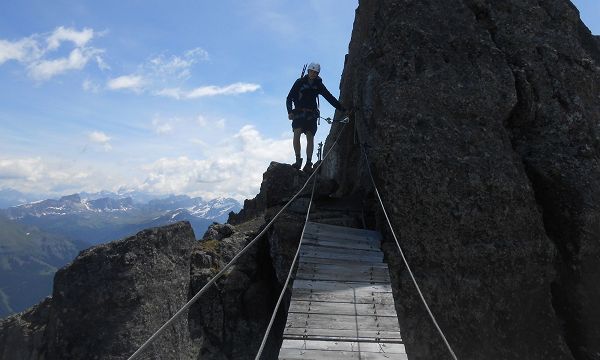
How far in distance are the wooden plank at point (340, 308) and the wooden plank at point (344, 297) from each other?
5.2 inches

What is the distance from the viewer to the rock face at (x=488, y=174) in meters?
11.6

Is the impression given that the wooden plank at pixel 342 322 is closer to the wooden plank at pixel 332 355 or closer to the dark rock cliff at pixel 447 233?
the wooden plank at pixel 332 355

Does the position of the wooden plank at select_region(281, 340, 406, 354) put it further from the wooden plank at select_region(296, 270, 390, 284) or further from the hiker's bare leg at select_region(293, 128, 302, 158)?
the hiker's bare leg at select_region(293, 128, 302, 158)

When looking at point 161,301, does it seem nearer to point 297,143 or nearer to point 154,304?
point 154,304

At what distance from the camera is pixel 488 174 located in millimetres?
12766

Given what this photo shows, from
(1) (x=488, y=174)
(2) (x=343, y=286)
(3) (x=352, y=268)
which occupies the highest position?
(1) (x=488, y=174)

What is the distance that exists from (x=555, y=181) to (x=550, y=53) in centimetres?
570

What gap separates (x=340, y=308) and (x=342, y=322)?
57cm

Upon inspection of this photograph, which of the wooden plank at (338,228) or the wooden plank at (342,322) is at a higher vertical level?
the wooden plank at (338,228)

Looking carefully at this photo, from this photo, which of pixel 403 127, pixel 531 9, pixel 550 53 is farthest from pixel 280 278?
pixel 531 9

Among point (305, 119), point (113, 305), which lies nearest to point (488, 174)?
point (305, 119)

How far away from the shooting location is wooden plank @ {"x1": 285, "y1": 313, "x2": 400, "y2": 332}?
906cm

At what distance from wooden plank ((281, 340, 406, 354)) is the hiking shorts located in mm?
12786

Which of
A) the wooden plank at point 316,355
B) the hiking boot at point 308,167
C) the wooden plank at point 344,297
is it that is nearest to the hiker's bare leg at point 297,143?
the hiking boot at point 308,167
